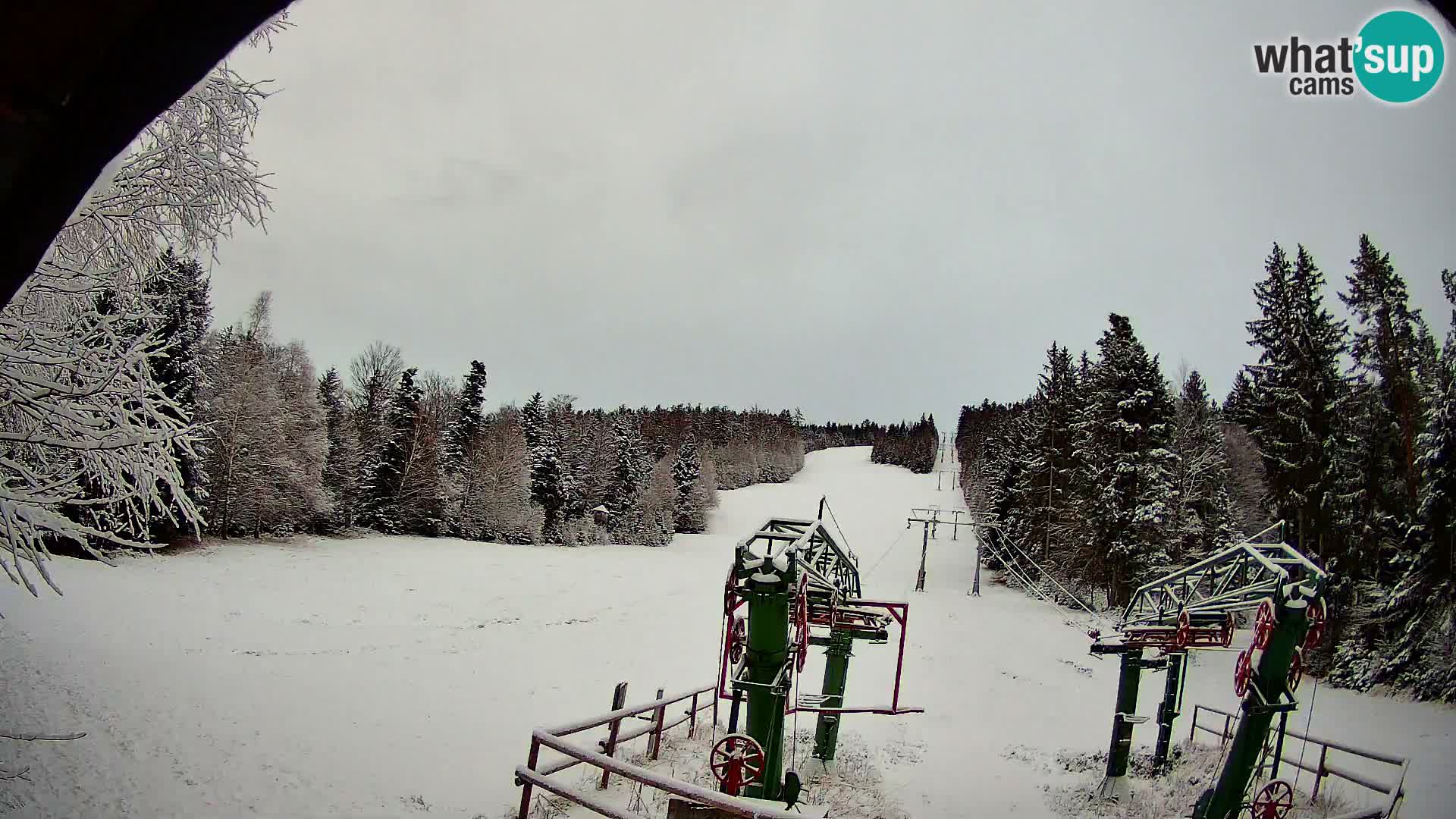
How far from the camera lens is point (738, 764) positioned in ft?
29.3

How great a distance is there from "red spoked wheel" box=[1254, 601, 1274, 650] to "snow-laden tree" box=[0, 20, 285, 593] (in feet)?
44.9

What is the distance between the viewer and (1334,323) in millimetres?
22297

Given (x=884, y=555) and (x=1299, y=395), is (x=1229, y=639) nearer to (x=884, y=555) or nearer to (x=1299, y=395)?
(x=1299, y=395)

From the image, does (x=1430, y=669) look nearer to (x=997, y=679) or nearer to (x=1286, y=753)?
(x=1286, y=753)

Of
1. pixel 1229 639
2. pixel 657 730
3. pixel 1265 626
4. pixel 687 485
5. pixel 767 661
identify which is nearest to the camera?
pixel 767 661

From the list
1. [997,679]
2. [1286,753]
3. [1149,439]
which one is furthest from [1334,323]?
[997,679]

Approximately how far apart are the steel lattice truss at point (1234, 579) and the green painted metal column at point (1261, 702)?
1.97 feet

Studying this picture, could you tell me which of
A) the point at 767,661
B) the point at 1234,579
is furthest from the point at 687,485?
the point at 767,661

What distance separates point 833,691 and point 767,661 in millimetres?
6139

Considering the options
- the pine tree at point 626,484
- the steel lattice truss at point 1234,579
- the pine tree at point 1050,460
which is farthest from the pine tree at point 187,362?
the pine tree at point 1050,460

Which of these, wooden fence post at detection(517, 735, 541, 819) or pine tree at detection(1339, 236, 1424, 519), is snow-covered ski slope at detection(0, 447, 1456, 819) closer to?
wooden fence post at detection(517, 735, 541, 819)

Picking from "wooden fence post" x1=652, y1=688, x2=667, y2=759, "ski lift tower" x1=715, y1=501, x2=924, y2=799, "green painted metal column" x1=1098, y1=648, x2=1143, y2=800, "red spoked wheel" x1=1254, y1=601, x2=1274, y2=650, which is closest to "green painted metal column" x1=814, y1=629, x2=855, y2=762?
"wooden fence post" x1=652, y1=688, x2=667, y2=759

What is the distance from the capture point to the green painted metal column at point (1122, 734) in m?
13.8

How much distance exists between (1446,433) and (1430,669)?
621cm
